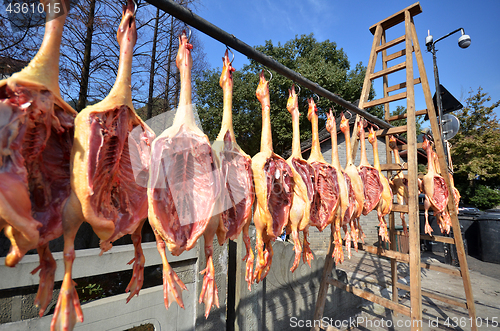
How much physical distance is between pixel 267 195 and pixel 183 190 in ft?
2.11

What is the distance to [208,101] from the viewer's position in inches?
628

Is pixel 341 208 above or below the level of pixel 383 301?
above

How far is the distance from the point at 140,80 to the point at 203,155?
17.9ft

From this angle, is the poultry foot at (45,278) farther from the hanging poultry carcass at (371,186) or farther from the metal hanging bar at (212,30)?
the hanging poultry carcass at (371,186)

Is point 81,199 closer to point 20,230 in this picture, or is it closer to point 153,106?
point 20,230

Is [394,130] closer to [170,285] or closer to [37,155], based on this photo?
[170,285]

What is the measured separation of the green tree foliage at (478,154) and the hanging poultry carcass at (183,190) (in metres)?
22.0

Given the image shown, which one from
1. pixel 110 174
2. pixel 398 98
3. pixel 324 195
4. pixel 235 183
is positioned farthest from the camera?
pixel 398 98

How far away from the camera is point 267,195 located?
174cm

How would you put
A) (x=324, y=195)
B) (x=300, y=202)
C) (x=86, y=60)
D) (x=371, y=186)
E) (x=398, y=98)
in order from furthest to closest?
1. (x=86, y=60)
2. (x=398, y=98)
3. (x=371, y=186)
4. (x=324, y=195)
5. (x=300, y=202)

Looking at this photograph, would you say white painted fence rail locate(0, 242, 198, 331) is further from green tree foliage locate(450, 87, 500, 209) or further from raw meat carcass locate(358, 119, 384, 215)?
green tree foliage locate(450, 87, 500, 209)

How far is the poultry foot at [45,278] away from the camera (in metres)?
0.95

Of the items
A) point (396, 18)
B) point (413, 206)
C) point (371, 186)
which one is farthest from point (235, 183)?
point (396, 18)

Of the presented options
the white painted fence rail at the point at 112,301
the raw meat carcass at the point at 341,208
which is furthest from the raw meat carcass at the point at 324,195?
the white painted fence rail at the point at 112,301
